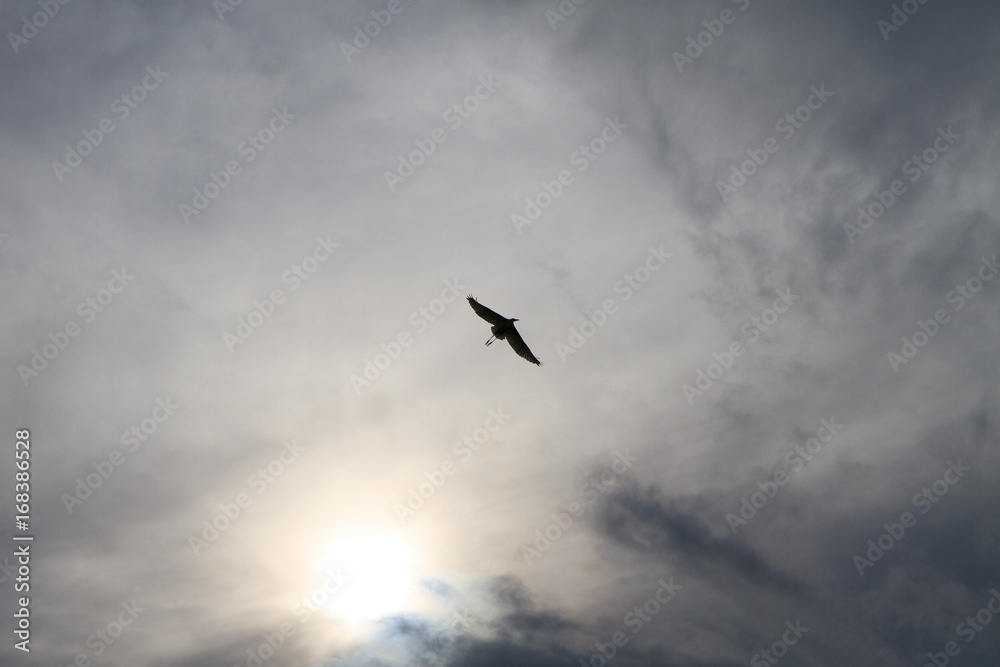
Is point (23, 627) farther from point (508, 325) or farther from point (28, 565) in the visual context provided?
point (508, 325)

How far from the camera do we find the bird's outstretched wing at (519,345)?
251 feet

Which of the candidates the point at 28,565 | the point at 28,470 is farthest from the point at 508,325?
the point at 28,565

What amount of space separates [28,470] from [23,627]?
20.6m

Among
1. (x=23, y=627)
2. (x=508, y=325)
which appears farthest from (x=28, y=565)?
(x=508, y=325)

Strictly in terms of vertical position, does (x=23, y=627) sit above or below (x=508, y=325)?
above

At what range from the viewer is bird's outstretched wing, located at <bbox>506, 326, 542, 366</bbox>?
→ 76.6m

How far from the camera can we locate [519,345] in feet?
257

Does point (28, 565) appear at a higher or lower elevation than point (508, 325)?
higher

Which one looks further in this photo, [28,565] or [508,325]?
[28,565]

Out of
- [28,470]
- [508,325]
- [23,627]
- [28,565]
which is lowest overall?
[508,325]

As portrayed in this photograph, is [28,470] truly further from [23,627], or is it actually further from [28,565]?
[23,627]

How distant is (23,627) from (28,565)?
26.5 feet

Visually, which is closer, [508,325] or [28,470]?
[508,325]

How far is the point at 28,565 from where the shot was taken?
3393 inches
